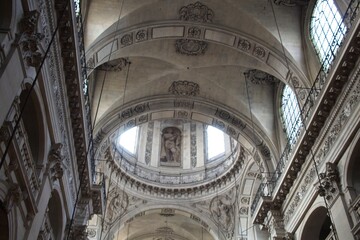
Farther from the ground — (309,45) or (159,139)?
(159,139)

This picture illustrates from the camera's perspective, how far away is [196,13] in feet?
42.8

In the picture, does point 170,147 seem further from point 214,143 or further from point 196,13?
point 196,13

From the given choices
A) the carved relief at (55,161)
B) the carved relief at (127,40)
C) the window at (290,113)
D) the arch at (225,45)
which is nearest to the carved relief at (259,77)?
the window at (290,113)

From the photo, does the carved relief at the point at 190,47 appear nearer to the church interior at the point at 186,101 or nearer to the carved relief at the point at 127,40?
the church interior at the point at 186,101

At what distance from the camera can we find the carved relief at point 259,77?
15234mm

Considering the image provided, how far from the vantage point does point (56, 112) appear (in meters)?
9.34

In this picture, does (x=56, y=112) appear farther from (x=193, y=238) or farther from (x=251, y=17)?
(x=193, y=238)

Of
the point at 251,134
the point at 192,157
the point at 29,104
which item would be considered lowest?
the point at 29,104

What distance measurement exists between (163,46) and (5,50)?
322 inches

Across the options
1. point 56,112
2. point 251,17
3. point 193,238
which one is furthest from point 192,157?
point 56,112

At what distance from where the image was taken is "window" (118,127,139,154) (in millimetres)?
23566

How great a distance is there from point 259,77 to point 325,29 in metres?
4.04

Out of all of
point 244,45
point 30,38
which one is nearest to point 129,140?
point 244,45

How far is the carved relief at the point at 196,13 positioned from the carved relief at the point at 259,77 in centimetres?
293
